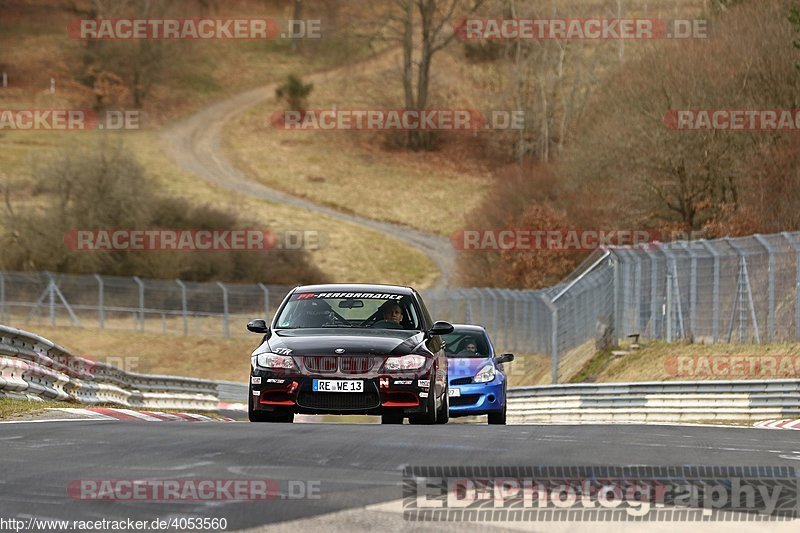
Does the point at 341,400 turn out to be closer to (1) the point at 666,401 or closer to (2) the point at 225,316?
(1) the point at 666,401

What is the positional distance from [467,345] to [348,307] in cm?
633

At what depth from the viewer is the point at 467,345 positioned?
2189 centimetres

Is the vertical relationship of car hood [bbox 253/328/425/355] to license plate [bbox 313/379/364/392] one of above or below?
above

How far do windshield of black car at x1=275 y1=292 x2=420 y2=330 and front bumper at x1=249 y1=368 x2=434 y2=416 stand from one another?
1.06 metres

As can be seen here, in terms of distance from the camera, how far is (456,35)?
95.6 meters

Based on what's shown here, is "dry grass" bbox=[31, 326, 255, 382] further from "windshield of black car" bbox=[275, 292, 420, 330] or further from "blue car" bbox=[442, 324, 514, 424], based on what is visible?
"windshield of black car" bbox=[275, 292, 420, 330]

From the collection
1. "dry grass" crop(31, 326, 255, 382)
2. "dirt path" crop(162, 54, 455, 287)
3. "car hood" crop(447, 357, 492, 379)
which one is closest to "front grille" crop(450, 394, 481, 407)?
"car hood" crop(447, 357, 492, 379)

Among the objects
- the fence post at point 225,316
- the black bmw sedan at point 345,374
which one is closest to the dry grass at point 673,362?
the black bmw sedan at point 345,374

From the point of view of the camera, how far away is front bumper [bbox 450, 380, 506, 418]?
806 inches

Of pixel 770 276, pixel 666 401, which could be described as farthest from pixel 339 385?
pixel 770 276

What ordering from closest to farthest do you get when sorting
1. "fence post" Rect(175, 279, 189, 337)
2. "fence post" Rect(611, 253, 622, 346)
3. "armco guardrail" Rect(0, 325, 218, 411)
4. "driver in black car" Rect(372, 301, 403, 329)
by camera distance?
1. "driver in black car" Rect(372, 301, 403, 329)
2. "armco guardrail" Rect(0, 325, 218, 411)
3. "fence post" Rect(611, 253, 622, 346)
4. "fence post" Rect(175, 279, 189, 337)

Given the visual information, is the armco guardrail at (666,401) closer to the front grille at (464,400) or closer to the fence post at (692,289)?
the fence post at (692,289)

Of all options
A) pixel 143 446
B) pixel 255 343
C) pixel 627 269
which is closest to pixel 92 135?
pixel 255 343

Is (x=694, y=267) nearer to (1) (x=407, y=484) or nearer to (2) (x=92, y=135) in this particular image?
(1) (x=407, y=484)
